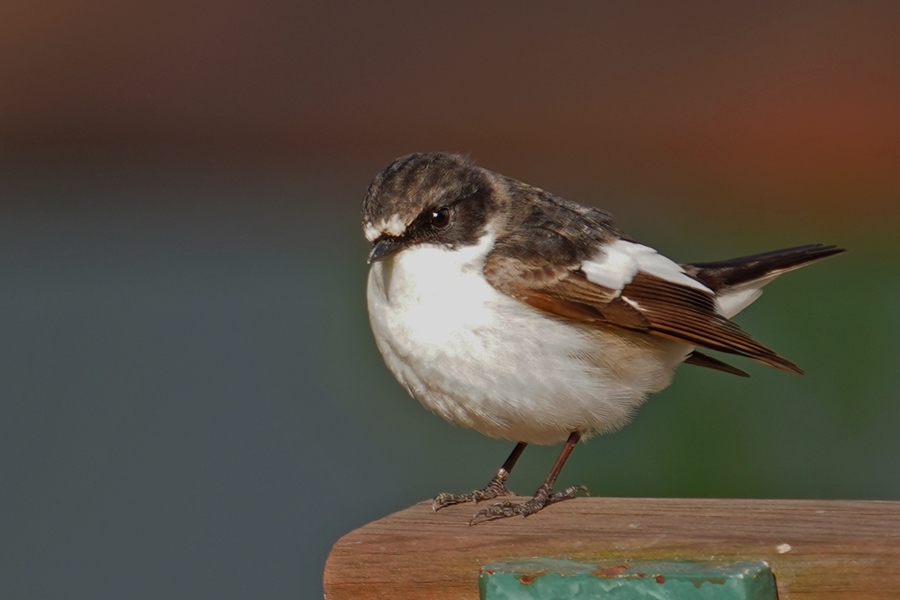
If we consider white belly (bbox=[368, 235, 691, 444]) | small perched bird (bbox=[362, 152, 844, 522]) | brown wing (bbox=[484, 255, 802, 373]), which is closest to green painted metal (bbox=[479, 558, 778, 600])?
small perched bird (bbox=[362, 152, 844, 522])

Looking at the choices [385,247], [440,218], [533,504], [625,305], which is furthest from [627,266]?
[533,504]

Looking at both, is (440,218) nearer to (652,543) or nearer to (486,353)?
(486,353)

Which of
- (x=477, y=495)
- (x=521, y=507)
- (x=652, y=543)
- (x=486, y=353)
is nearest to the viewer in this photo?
(x=652, y=543)

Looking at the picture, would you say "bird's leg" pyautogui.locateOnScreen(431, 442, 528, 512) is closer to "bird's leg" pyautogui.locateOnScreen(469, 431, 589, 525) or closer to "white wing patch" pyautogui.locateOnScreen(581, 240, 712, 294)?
"bird's leg" pyautogui.locateOnScreen(469, 431, 589, 525)

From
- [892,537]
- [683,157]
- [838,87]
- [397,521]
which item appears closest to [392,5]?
[683,157]

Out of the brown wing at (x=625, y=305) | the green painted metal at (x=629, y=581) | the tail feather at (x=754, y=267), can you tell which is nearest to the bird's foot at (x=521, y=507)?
the green painted metal at (x=629, y=581)
